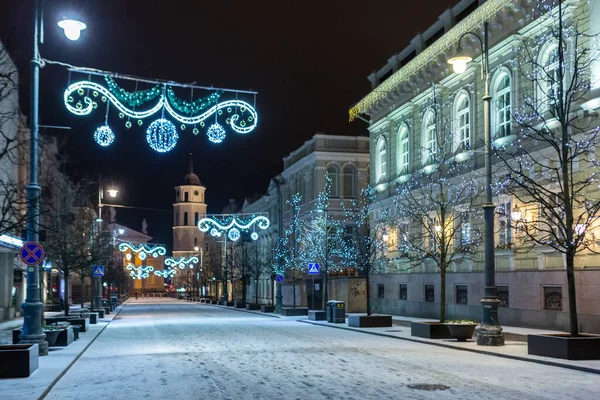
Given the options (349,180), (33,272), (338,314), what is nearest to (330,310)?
(338,314)

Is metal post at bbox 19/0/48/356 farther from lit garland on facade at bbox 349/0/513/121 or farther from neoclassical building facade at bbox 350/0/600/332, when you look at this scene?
lit garland on facade at bbox 349/0/513/121

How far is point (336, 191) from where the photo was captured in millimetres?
60562

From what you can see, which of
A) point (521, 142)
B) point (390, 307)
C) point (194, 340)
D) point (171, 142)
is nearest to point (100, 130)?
point (171, 142)

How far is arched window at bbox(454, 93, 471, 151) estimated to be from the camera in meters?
33.5

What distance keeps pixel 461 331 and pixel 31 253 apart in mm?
12369

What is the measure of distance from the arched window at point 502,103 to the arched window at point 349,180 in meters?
30.7

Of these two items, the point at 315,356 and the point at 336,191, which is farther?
the point at 336,191

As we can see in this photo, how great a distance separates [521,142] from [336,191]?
3307 centimetres

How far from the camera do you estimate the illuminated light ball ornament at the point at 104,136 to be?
18.6 meters

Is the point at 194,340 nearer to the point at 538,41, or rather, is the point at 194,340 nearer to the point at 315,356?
the point at 315,356

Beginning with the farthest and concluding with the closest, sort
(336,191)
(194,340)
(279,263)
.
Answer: (336,191), (279,263), (194,340)

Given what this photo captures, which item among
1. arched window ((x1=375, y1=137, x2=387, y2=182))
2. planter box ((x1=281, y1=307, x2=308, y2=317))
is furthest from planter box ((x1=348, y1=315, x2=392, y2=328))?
arched window ((x1=375, y1=137, x2=387, y2=182))

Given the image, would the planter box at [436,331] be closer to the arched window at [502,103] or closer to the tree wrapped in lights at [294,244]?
the arched window at [502,103]

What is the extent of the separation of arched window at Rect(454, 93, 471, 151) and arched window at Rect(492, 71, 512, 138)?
2802 millimetres
